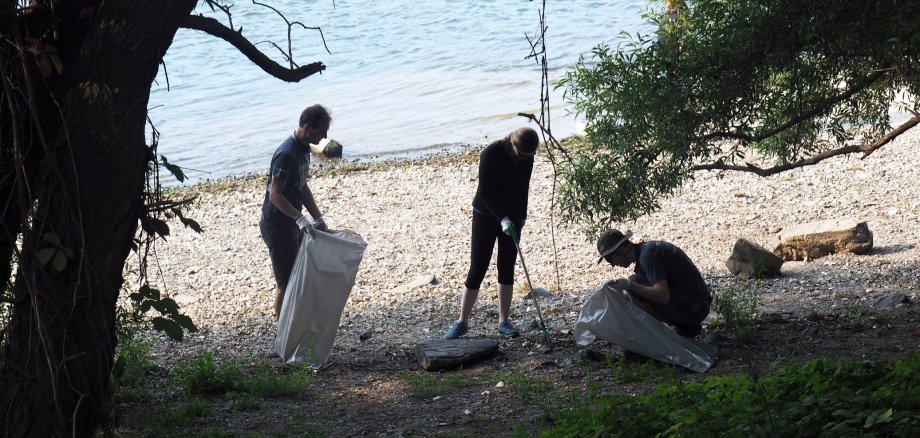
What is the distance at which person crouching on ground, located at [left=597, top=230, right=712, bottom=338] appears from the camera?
6172 millimetres

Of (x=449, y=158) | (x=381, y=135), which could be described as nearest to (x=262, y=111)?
(x=381, y=135)

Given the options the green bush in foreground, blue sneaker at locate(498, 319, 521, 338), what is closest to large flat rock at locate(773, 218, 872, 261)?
blue sneaker at locate(498, 319, 521, 338)

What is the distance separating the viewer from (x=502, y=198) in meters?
6.98

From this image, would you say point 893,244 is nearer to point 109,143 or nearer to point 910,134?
point 910,134

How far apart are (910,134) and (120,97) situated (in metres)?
13.9

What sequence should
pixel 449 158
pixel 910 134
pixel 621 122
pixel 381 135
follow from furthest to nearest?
pixel 381 135
pixel 449 158
pixel 910 134
pixel 621 122

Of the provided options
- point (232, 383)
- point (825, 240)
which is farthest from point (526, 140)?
point (825, 240)

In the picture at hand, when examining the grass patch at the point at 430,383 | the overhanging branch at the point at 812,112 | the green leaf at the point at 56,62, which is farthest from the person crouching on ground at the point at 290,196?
the green leaf at the point at 56,62

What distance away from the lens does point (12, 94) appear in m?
3.73

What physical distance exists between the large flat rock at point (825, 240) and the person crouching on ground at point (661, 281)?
4127mm

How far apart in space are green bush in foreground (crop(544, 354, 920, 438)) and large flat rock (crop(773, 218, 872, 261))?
5819 millimetres

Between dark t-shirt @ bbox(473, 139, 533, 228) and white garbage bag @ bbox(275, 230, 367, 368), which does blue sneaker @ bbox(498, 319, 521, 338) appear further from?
white garbage bag @ bbox(275, 230, 367, 368)

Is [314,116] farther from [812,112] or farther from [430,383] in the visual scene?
[812,112]

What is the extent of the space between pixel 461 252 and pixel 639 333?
5910 millimetres
